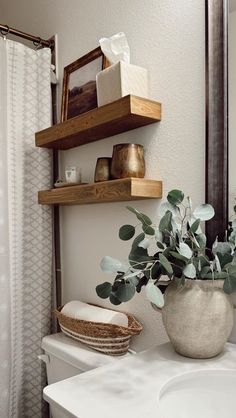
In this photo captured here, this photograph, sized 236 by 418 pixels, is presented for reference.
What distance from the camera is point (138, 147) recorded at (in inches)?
47.6

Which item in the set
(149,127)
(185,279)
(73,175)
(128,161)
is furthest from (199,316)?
(73,175)

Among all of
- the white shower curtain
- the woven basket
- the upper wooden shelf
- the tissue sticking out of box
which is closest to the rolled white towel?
the woven basket

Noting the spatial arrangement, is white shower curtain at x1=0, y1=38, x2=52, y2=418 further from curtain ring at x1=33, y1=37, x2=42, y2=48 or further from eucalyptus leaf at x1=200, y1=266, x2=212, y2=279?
eucalyptus leaf at x1=200, y1=266, x2=212, y2=279

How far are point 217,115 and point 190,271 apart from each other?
18.7 inches

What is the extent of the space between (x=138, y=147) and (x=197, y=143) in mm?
209

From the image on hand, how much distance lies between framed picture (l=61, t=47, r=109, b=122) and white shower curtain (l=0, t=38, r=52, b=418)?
0.12 metres

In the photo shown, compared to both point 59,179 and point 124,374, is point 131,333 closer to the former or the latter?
point 124,374

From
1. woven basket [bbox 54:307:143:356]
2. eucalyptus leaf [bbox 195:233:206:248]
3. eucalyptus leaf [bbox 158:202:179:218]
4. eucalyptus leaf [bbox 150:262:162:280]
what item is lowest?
woven basket [bbox 54:307:143:356]

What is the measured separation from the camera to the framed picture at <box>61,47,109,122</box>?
4.63ft

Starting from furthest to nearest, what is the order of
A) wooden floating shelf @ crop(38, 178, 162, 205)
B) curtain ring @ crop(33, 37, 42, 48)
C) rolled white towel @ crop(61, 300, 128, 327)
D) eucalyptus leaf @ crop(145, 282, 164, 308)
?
curtain ring @ crop(33, 37, 42, 48) → rolled white towel @ crop(61, 300, 128, 327) → wooden floating shelf @ crop(38, 178, 162, 205) → eucalyptus leaf @ crop(145, 282, 164, 308)

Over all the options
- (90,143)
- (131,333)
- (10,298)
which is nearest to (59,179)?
(90,143)

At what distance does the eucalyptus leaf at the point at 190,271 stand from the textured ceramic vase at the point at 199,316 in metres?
0.05

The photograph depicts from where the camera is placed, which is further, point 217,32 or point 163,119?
point 163,119

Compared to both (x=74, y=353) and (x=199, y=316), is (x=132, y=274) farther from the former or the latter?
(x=74, y=353)
